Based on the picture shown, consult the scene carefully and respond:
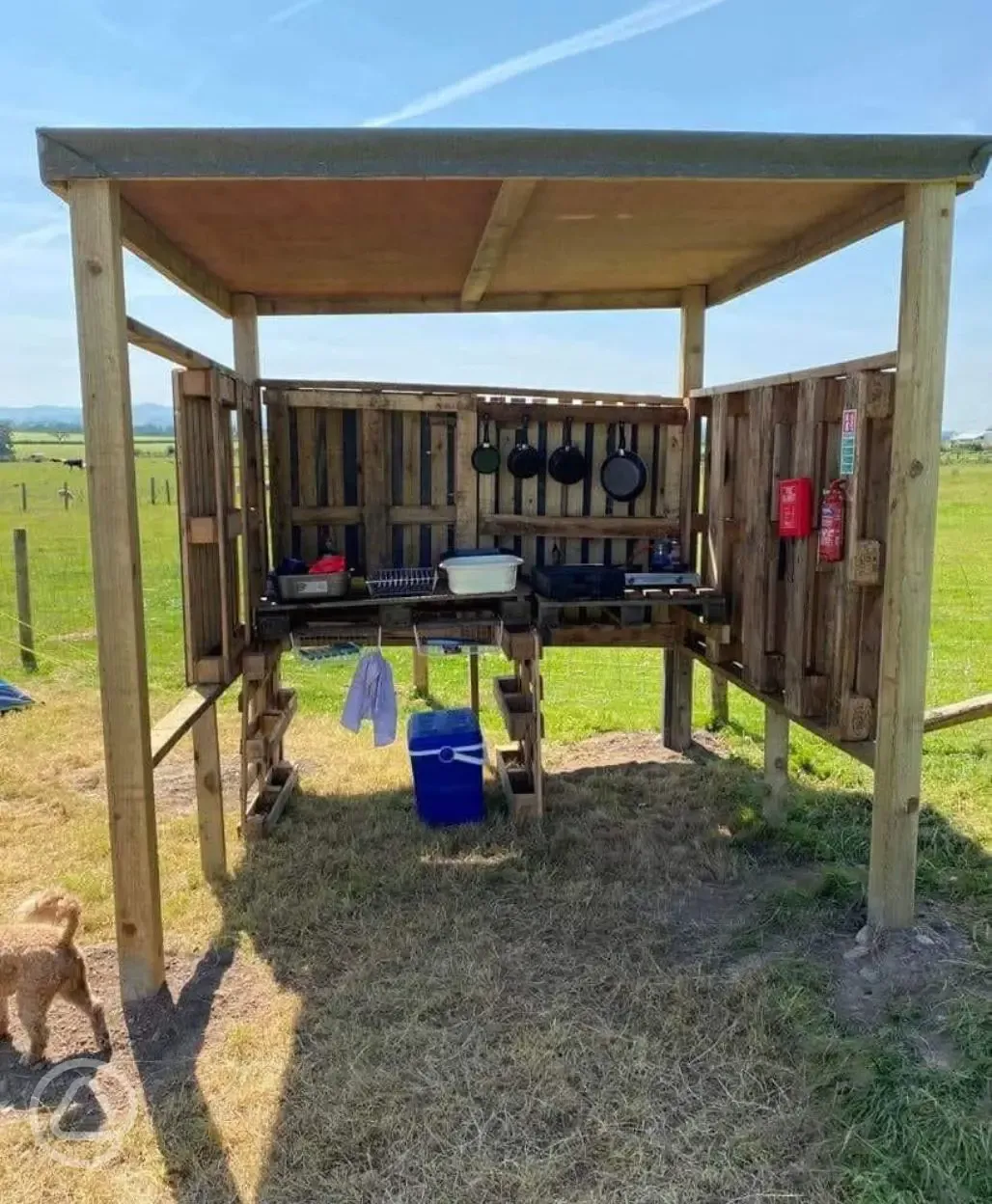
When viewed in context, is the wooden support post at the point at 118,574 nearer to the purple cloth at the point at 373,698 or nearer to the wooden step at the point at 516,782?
the purple cloth at the point at 373,698

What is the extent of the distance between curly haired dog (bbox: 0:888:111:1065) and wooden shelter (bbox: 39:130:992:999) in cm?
22

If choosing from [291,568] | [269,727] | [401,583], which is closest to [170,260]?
[291,568]

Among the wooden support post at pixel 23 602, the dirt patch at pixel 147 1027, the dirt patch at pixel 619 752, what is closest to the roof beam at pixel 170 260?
the dirt patch at pixel 147 1027

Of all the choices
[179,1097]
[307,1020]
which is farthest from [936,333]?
[179,1097]

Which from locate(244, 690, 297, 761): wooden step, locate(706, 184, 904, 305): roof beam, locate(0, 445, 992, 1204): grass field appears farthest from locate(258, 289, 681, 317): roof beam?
locate(0, 445, 992, 1204): grass field

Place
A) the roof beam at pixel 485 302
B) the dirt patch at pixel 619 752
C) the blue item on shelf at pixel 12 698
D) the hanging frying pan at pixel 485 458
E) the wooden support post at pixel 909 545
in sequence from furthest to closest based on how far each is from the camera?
the blue item on shelf at pixel 12 698
the dirt patch at pixel 619 752
the roof beam at pixel 485 302
the hanging frying pan at pixel 485 458
the wooden support post at pixel 909 545

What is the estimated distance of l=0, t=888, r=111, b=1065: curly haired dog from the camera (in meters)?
2.74

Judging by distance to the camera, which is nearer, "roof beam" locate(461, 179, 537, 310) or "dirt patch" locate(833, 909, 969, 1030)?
"dirt patch" locate(833, 909, 969, 1030)

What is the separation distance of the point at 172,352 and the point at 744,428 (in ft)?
8.78

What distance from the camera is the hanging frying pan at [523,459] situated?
520 cm

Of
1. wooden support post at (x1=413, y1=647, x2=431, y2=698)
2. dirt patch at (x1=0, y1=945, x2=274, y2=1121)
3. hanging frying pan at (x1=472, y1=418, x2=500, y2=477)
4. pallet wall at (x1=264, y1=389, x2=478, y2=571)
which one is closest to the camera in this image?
dirt patch at (x1=0, y1=945, x2=274, y2=1121)

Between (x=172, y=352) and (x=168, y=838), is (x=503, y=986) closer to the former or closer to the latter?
(x=168, y=838)

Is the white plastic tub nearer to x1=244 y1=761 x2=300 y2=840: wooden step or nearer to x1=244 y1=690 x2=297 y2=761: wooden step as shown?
x1=244 y1=690 x2=297 y2=761: wooden step

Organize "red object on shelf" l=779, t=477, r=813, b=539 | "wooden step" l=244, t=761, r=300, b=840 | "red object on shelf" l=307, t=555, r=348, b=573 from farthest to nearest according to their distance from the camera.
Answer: "red object on shelf" l=307, t=555, r=348, b=573
"wooden step" l=244, t=761, r=300, b=840
"red object on shelf" l=779, t=477, r=813, b=539
